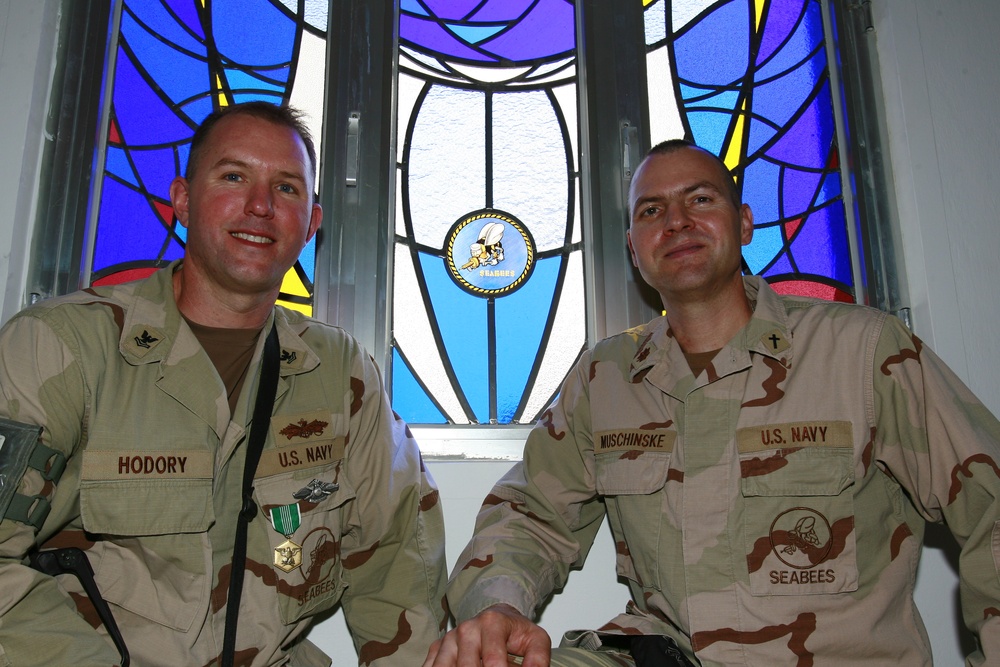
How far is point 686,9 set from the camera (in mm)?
2201

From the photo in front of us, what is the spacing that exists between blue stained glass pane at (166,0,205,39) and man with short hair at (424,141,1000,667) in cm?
140

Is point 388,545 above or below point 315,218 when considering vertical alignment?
below

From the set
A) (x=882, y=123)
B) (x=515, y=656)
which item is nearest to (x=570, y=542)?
(x=515, y=656)

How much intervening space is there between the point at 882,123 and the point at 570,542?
1.46m

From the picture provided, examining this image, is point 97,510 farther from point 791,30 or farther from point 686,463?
point 791,30

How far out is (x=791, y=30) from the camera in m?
2.18

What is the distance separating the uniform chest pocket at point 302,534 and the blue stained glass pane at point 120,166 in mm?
1031

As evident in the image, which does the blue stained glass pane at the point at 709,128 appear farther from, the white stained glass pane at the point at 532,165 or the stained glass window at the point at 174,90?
the stained glass window at the point at 174,90

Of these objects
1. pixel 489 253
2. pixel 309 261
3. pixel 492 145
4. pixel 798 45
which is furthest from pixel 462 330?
pixel 798 45

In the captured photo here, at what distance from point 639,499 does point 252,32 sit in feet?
5.55

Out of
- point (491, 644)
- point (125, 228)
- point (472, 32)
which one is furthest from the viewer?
point (472, 32)

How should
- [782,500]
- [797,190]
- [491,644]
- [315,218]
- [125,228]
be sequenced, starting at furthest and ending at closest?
1. [797,190]
2. [125,228]
3. [315,218]
4. [782,500]
5. [491,644]

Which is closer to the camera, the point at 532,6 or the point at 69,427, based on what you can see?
the point at 69,427

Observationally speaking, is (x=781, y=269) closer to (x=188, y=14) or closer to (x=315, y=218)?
(x=315, y=218)
